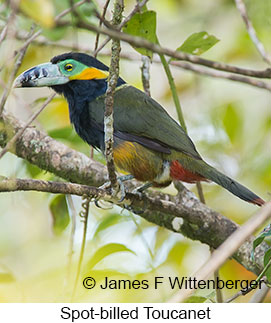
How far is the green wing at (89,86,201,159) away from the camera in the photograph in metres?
3.16

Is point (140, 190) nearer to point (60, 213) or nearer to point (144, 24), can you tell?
point (60, 213)

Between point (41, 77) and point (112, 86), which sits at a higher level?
point (41, 77)

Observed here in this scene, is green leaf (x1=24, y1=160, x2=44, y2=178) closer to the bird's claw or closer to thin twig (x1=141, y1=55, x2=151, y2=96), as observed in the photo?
the bird's claw

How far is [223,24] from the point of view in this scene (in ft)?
18.1

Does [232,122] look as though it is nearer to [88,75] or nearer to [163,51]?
[88,75]

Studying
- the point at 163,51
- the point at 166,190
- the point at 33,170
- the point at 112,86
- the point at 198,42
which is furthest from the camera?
the point at 166,190

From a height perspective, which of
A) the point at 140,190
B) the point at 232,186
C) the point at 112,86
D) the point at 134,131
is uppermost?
the point at 134,131

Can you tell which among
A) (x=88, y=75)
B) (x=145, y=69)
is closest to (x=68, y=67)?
(x=88, y=75)

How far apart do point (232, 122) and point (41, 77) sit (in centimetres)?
153

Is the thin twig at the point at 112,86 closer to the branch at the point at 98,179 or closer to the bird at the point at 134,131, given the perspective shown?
the bird at the point at 134,131

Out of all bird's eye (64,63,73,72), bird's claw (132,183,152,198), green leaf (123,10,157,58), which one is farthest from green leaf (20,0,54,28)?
bird's eye (64,63,73,72)

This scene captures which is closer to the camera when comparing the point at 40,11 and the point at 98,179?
the point at 40,11

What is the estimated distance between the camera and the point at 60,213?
3232 millimetres

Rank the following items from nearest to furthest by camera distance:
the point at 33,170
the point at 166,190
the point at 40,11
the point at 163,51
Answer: the point at 40,11, the point at 163,51, the point at 33,170, the point at 166,190
